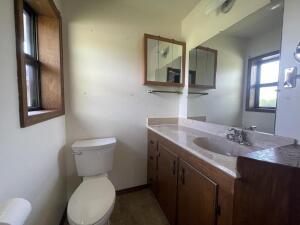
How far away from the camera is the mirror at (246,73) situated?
45.0 inches

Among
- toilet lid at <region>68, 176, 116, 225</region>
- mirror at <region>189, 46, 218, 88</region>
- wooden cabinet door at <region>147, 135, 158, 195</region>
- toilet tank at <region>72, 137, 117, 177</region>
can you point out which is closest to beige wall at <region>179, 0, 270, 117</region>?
mirror at <region>189, 46, 218, 88</region>

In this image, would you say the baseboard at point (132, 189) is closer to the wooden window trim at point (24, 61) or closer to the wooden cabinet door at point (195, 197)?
the wooden cabinet door at point (195, 197)

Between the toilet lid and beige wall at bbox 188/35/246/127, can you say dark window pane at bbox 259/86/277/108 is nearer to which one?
beige wall at bbox 188/35/246/127

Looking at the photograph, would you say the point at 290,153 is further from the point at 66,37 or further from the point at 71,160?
the point at 66,37

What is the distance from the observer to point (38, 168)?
1039mm

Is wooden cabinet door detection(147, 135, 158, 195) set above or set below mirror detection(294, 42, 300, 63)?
below

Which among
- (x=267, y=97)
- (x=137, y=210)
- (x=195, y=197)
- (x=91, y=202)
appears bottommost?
(x=137, y=210)

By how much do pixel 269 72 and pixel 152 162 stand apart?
4.92ft

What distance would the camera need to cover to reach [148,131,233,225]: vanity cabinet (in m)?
0.87

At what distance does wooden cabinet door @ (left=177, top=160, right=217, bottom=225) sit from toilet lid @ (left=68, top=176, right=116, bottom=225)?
58cm

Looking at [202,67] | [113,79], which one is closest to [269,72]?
[202,67]

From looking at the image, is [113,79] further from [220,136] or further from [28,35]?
[220,136]

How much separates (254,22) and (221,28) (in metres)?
0.34

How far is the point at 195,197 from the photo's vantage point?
1.08 meters
